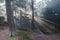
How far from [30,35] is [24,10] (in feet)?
3.72

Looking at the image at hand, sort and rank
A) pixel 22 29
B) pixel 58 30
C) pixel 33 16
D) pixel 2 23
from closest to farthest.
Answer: pixel 58 30
pixel 33 16
pixel 22 29
pixel 2 23

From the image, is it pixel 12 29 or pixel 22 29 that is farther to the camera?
pixel 12 29

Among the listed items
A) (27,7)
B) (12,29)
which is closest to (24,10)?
(27,7)

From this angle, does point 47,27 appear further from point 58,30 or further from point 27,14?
point 27,14

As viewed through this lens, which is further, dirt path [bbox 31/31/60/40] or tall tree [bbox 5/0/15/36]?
tall tree [bbox 5/0/15/36]

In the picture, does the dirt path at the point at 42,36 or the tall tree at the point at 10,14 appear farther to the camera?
the tall tree at the point at 10,14

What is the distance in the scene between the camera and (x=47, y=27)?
4.90 m

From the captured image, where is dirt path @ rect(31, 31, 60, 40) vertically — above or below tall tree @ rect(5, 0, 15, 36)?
below

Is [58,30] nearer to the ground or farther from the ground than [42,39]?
farther from the ground

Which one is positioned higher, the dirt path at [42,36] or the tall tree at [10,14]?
the tall tree at [10,14]

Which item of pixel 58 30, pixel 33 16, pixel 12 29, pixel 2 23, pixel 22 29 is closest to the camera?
pixel 58 30

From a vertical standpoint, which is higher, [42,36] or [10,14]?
[10,14]

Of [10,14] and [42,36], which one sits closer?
[42,36]

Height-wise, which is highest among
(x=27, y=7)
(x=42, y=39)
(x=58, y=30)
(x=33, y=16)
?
(x=27, y=7)
